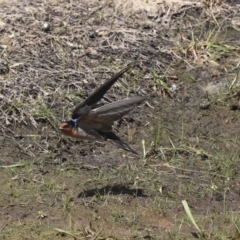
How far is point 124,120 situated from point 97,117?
36.7 inches

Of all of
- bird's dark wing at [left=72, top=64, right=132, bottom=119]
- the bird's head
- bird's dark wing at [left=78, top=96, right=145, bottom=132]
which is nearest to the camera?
bird's dark wing at [left=72, top=64, right=132, bottom=119]

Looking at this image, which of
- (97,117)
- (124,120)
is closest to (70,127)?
(97,117)

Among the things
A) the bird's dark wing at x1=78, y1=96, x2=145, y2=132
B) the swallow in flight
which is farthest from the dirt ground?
the bird's dark wing at x1=78, y1=96, x2=145, y2=132

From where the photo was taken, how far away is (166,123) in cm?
574

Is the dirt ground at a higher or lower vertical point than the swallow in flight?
lower


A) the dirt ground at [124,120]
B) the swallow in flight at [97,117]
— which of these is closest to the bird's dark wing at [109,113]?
the swallow in flight at [97,117]

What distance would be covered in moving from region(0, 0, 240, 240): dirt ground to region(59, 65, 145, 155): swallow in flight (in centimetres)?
32

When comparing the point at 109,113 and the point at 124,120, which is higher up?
the point at 109,113

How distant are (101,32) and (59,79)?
0.81 metres

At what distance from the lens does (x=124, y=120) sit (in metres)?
5.71

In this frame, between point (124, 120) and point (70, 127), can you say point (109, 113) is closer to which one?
point (70, 127)

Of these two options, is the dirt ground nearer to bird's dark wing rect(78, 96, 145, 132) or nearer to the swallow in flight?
the swallow in flight

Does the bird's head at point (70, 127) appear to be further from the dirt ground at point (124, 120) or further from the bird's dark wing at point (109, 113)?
the dirt ground at point (124, 120)

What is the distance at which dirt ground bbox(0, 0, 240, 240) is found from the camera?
4.69 m
